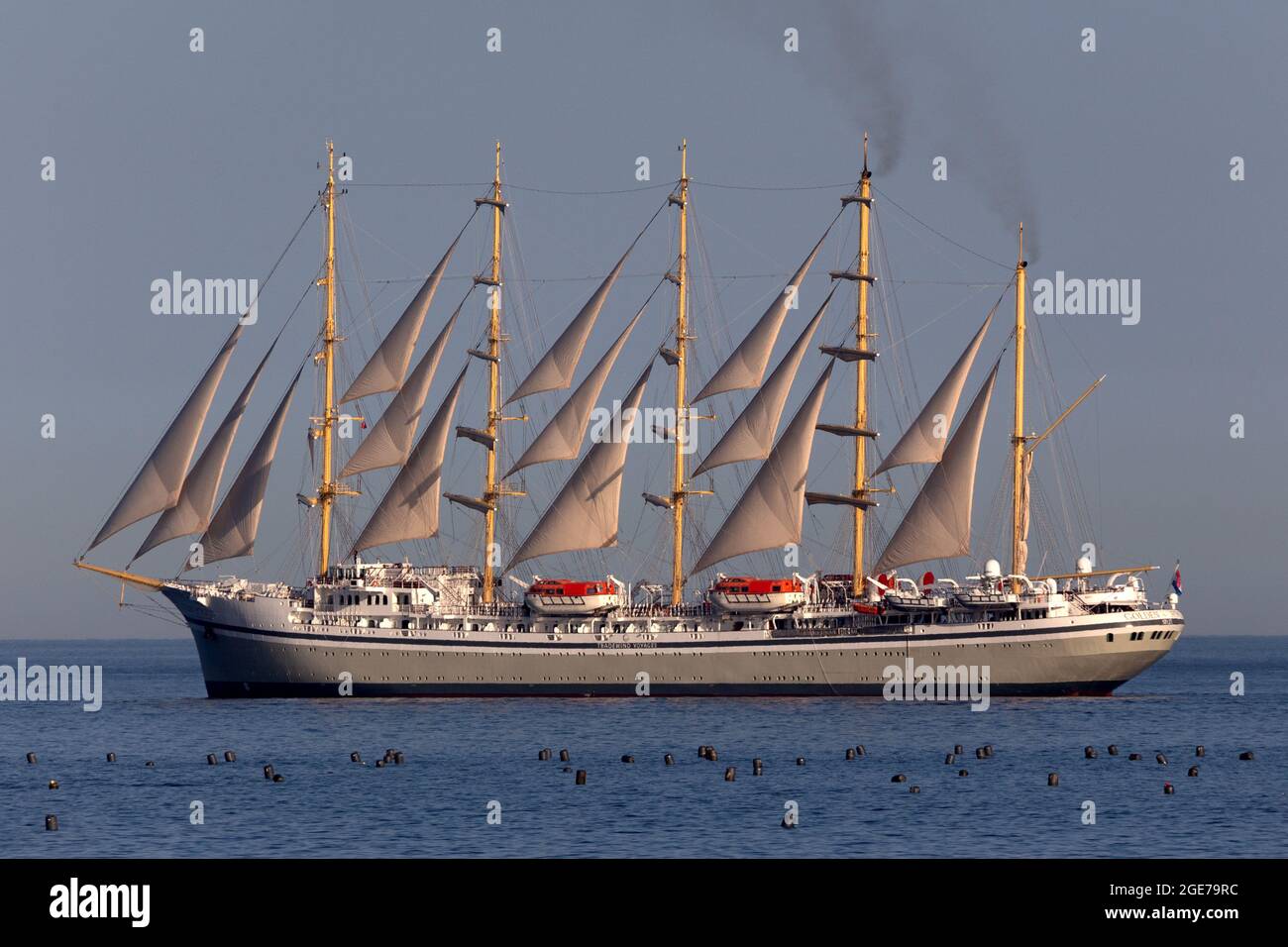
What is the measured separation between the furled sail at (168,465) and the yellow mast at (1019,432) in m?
36.8

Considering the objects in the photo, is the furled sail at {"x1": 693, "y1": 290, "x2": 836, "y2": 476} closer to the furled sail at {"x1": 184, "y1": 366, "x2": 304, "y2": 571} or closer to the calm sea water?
the calm sea water

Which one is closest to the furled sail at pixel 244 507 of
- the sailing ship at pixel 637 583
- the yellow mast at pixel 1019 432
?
the sailing ship at pixel 637 583

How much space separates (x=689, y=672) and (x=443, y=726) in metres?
16.5

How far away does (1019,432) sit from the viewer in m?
86.8

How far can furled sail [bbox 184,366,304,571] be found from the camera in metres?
84.2

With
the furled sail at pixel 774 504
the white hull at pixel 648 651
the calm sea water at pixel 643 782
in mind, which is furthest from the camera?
the furled sail at pixel 774 504

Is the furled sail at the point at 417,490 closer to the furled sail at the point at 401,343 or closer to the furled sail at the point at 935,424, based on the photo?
→ the furled sail at the point at 401,343

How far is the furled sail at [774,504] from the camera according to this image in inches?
3263

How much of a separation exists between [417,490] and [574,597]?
343 inches

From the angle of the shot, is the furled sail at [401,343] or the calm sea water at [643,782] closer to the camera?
the calm sea water at [643,782]

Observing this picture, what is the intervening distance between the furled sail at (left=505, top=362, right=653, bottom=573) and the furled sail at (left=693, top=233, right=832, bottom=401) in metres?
3.89
